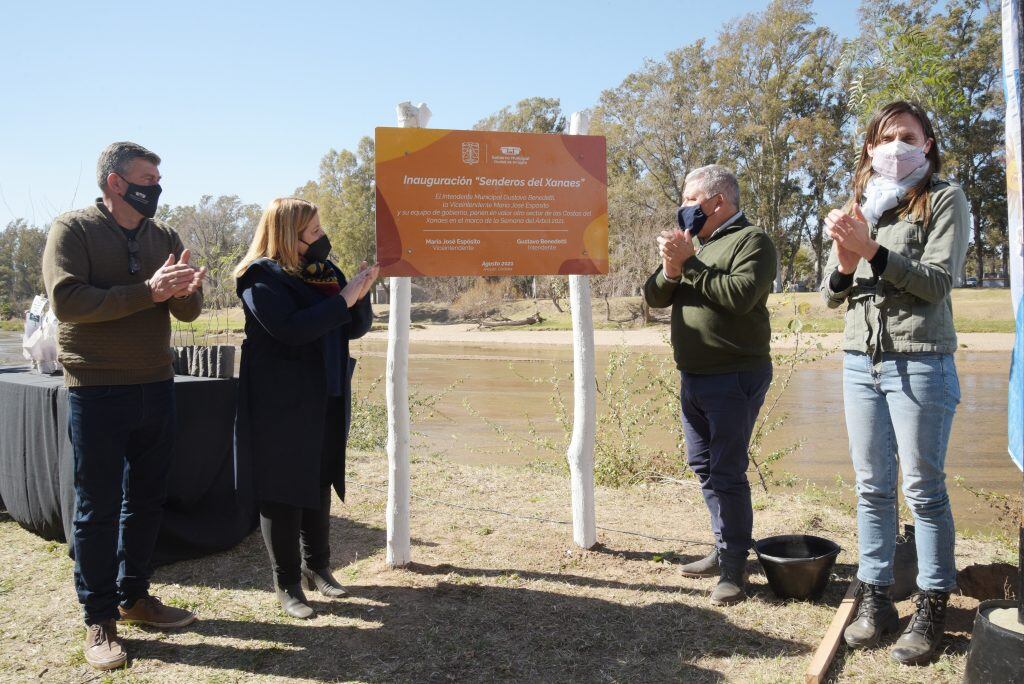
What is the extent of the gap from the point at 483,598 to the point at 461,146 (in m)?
2.44

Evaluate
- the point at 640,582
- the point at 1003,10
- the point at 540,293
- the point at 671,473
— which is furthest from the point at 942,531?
the point at 540,293

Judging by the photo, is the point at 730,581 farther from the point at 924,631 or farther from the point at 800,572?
the point at 924,631

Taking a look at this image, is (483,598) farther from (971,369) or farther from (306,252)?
(971,369)

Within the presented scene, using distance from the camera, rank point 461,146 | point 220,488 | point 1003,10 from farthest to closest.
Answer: point 220,488
point 461,146
point 1003,10

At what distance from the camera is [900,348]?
3154 mm

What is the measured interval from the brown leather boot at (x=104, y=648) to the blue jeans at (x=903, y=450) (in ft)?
10.6

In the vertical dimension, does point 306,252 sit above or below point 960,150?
below

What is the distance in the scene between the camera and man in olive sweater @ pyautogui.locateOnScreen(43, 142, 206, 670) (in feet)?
10.9

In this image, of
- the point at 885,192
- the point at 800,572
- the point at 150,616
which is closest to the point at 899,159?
the point at 885,192

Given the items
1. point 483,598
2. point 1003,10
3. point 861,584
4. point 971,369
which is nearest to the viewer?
point 1003,10

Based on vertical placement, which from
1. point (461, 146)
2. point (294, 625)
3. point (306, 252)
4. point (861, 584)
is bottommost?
point (294, 625)

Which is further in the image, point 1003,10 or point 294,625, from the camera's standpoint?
point 294,625

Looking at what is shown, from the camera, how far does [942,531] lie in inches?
126

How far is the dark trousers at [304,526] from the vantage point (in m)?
3.78
